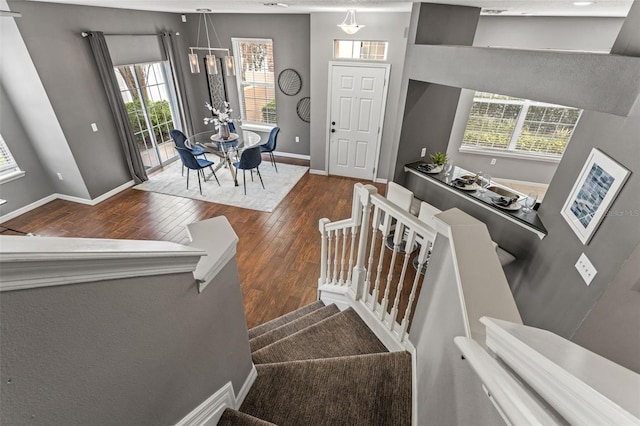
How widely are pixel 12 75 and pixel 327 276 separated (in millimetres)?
5004

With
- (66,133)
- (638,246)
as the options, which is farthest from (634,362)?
(66,133)

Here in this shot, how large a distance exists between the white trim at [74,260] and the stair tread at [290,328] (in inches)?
66.5

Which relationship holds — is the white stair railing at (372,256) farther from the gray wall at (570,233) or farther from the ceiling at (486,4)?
the ceiling at (486,4)

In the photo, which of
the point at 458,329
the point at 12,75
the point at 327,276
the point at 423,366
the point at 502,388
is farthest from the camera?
the point at 12,75

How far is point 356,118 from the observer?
5457 millimetres

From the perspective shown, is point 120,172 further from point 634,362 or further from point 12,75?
point 634,362

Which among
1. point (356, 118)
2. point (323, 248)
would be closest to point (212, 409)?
point (323, 248)

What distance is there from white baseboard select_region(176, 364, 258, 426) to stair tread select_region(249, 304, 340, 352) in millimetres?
683

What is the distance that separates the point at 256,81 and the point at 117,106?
270 cm

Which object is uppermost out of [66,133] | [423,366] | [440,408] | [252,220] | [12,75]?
[12,75]

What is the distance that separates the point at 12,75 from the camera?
3943mm

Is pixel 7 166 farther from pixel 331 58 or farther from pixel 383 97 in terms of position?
pixel 383 97

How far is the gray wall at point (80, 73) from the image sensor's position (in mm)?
3810

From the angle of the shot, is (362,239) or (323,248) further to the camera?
(323,248)
